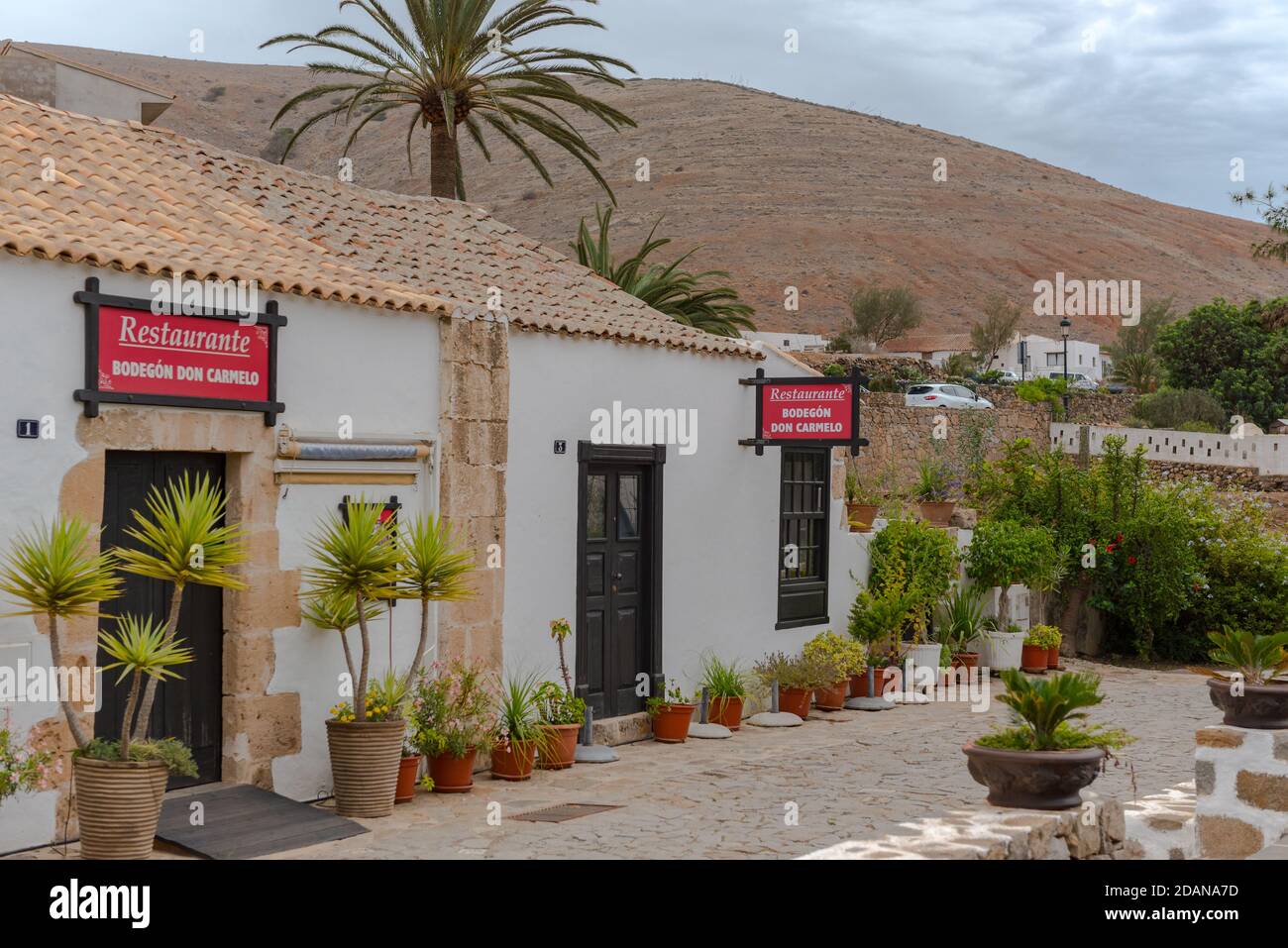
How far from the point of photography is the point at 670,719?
12.4 m

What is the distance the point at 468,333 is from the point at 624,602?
3153 millimetres

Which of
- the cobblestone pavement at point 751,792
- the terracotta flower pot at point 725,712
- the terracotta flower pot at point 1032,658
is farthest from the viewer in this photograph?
the terracotta flower pot at point 1032,658

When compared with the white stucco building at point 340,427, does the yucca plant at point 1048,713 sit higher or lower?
lower

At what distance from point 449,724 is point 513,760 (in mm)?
831

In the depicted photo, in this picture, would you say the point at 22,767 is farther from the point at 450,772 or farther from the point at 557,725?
the point at 557,725

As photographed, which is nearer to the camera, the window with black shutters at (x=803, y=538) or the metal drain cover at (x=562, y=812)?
the metal drain cover at (x=562, y=812)

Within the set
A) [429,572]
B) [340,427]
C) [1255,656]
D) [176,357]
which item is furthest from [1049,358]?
[176,357]

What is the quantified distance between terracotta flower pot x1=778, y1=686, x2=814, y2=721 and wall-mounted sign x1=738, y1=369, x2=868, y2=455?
239 centimetres

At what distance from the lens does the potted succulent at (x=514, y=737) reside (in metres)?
10.6

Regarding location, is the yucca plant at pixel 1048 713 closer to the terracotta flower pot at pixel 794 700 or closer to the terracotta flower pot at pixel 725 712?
the terracotta flower pot at pixel 725 712

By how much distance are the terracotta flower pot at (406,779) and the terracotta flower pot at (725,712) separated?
408cm

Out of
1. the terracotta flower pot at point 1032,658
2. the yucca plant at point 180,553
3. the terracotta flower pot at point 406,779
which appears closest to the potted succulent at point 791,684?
the terracotta flower pot at point 1032,658

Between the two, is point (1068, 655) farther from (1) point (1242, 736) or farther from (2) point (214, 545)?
(2) point (214, 545)

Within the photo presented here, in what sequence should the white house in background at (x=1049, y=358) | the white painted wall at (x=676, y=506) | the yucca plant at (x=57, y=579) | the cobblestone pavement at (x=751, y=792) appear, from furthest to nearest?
the white house in background at (x=1049, y=358) → the white painted wall at (x=676, y=506) → the cobblestone pavement at (x=751, y=792) → the yucca plant at (x=57, y=579)
